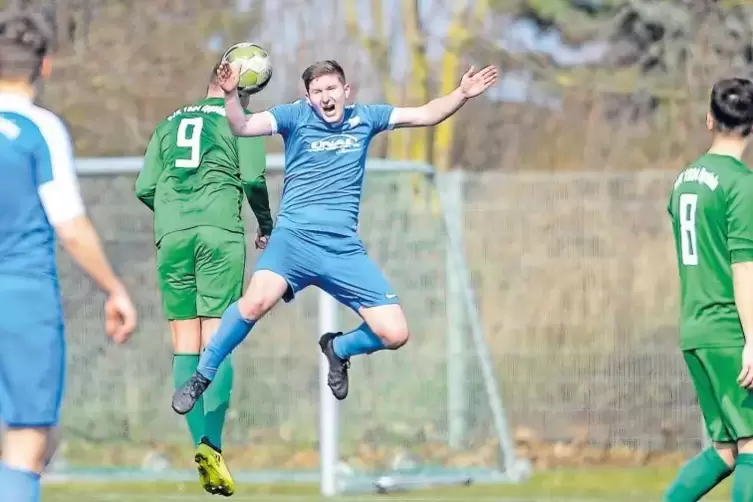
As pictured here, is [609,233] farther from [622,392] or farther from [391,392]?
[391,392]

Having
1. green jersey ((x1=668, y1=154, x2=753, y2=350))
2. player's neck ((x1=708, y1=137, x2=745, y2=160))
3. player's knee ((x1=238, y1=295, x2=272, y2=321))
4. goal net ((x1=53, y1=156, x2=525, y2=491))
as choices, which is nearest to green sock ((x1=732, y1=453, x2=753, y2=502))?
green jersey ((x1=668, y1=154, x2=753, y2=350))

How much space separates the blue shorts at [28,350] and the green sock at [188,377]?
321 cm

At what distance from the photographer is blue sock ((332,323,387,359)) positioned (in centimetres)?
881

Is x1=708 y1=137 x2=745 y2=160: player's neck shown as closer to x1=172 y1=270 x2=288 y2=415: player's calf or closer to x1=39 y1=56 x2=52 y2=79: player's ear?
x1=172 y1=270 x2=288 y2=415: player's calf

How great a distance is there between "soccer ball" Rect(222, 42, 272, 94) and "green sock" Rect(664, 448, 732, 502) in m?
3.08

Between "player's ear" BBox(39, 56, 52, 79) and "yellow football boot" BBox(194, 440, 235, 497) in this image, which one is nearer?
"player's ear" BBox(39, 56, 52, 79)

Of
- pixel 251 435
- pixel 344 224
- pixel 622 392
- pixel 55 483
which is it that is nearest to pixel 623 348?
pixel 622 392

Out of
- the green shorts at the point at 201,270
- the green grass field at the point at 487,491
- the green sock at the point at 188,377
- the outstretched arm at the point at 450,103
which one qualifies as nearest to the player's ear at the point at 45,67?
the outstretched arm at the point at 450,103

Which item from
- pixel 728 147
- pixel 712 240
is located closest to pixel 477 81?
pixel 728 147

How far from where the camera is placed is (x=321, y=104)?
27.8 ft

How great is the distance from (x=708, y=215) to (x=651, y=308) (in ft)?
23.6

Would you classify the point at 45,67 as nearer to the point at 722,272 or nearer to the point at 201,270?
the point at 722,272

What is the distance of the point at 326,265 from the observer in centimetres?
852

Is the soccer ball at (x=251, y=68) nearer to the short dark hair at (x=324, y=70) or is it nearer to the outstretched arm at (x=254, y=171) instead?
the outstretched arm at (x=254, y=171)
